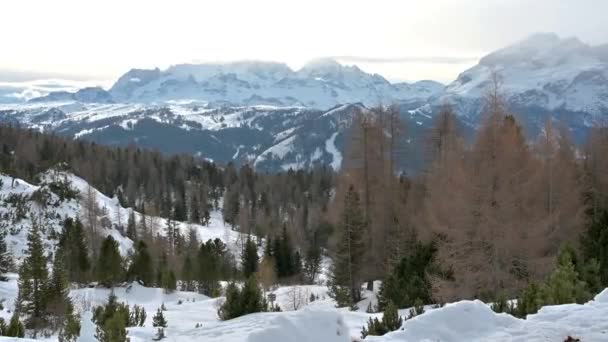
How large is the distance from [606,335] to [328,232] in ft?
122

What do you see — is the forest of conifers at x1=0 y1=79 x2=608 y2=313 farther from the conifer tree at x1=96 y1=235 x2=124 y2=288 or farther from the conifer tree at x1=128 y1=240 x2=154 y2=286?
the conifer tree at x1=96 y1=235 x2=124 y2=288

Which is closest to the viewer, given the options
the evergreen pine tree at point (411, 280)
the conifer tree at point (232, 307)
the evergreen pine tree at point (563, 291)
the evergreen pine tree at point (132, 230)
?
the evergreen pine tree at point (563, 291)

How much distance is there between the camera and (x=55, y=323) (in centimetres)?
2359

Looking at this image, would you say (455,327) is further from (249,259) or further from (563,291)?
(249,259)

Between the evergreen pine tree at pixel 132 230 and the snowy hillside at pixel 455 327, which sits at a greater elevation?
the snowy hillside at pixel 455 327

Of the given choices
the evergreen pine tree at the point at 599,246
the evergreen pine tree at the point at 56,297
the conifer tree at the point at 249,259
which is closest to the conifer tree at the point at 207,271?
the conifer tree at the point at 249,259

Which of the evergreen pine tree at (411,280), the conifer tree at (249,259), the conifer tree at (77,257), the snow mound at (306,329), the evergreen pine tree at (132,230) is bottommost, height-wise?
the evergreen pine tree at (132,230)

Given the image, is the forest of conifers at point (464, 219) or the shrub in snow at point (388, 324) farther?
the forest of conifers at point (464, 219)

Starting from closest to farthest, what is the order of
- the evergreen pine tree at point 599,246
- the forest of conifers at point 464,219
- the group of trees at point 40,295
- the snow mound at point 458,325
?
the snow mound at point 458,325
the evergreen pine tree at point 599,246
the forest of conifers at point 464,219
the group of trees at point 40,295

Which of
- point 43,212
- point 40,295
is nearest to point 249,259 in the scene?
point 40,295

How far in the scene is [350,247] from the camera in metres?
26.9

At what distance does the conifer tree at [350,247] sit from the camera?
2672 cm

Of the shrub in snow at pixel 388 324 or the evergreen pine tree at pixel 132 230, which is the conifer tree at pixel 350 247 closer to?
the shrub in snow at pixel 388 324

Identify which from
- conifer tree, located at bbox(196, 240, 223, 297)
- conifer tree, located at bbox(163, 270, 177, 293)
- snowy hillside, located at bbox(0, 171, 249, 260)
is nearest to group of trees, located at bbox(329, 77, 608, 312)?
conifer tree, located at bbox(163, 270, 177, 293)
